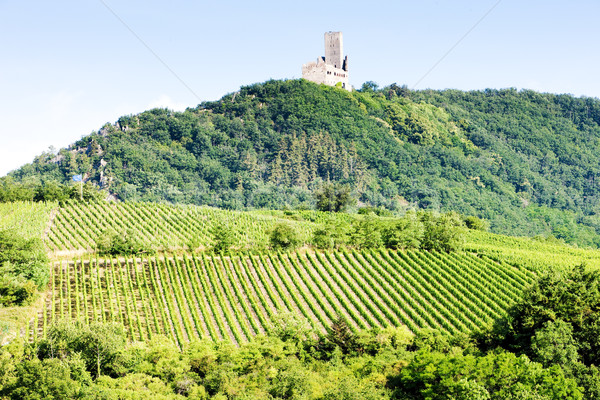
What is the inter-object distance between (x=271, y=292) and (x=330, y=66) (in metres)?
126

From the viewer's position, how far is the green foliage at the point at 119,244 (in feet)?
190

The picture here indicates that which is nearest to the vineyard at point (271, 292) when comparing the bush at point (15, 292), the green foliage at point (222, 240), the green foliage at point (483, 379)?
the bush at point (15, 292)

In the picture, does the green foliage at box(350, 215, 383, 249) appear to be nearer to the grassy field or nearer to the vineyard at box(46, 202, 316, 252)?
the grassy field

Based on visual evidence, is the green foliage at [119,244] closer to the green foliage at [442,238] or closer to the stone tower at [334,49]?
the green foliage at [442,238]

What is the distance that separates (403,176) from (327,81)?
3600 centimetres

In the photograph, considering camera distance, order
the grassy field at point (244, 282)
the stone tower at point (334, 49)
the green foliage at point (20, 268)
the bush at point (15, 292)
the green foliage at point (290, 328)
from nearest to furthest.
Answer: the green foliage at point (290, 328) < the bush at point (15, 292) < the green foliage at point (20, 268) < the grassy field at point (244, 282) < the stone tower at point (334, 49)

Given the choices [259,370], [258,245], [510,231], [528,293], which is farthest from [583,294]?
[510,231]

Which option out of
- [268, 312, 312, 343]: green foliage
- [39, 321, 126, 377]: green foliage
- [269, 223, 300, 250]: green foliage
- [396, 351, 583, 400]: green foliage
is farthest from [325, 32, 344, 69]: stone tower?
[396, 351, 583, 400]: green foliage

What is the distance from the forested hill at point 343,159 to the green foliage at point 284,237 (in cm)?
6198

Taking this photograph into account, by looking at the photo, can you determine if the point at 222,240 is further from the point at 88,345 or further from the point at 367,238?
the point at 88,345

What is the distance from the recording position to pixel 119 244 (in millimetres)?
58219

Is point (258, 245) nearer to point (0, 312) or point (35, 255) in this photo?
point (35, 255)

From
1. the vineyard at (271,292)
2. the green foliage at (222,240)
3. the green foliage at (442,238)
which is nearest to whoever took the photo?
the vineyard at (271,292)

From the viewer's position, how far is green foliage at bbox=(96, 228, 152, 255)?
58.0 m
